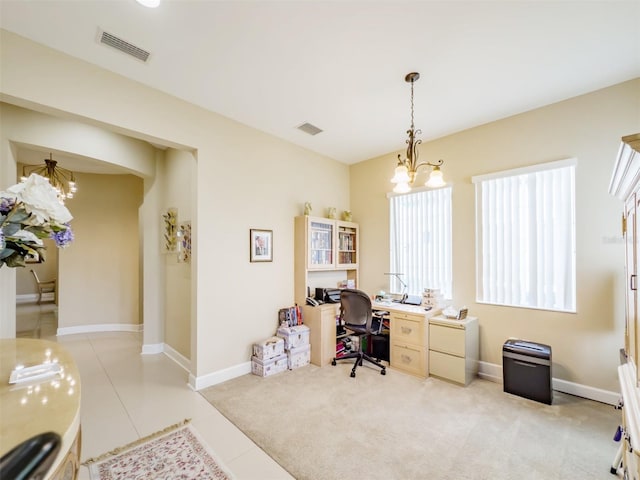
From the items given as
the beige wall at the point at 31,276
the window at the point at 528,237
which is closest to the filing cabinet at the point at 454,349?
the window at the point at 528,237

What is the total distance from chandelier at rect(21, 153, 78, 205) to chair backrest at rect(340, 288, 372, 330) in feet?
12.6

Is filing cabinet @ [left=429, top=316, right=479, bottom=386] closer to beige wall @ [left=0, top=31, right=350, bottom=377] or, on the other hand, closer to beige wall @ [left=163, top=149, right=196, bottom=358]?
beige wall @ [left=0, top=31, right=350, bottom=377]

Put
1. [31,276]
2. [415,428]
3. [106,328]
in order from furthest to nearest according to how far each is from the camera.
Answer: [31,276] → [106,328] → [415,428]

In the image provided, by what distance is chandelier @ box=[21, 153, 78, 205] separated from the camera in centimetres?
384

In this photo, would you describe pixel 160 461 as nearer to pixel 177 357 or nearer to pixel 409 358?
pixel 177 357

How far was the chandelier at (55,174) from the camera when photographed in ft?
12.6

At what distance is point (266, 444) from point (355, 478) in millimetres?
714

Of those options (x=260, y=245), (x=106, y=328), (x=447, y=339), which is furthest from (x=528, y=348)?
(x=106, y=328)

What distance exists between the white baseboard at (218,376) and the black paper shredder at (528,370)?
9.51 feet

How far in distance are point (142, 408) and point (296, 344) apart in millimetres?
1701

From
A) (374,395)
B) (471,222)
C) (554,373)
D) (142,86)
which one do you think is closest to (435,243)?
(471,222)

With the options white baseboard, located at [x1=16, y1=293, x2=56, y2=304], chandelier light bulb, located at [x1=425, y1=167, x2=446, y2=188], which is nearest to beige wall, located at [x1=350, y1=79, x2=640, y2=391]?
chandelier light bulb, located at [x1=425, y1=167, x2=446, y2=188]

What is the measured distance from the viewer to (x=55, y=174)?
3996mm

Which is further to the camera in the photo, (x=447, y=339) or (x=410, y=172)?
(x=447, y=339)
